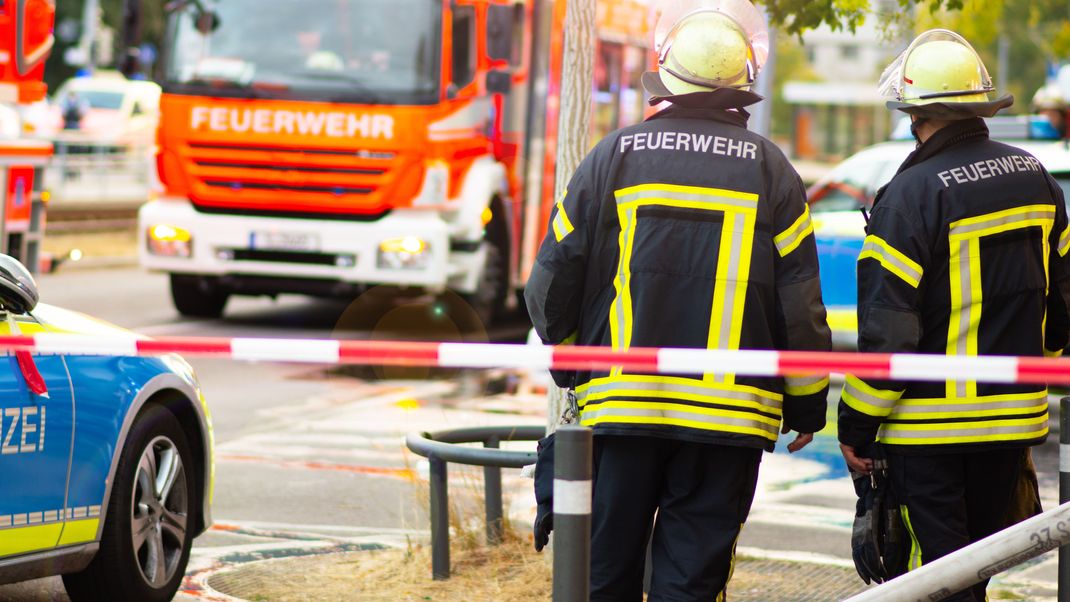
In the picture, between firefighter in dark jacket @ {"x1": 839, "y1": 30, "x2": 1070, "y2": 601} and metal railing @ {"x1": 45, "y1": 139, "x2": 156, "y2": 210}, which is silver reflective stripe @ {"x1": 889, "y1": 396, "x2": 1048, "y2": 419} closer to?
firefighter in dark jacket @ {"x1": 839, "y1": 30, "x2": 1070, "y2": 601}

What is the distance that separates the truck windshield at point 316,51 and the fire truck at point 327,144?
0.01 meters

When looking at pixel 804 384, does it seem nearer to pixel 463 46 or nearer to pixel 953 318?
pixel 953 318

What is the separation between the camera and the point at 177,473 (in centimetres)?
559

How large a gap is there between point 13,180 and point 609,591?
292 inches

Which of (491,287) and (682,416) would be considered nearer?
(682,416)

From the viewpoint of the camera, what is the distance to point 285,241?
13.0 meters

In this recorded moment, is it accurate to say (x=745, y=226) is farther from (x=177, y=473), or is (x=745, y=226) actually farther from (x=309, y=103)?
(x=309, y=103)

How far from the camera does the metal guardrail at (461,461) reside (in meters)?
5.39

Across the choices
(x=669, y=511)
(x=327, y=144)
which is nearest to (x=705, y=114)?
(x=669, y=511)

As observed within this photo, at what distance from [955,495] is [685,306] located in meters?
0.92

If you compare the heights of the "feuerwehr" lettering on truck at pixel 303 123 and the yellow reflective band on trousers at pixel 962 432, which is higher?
the yellow reflective band on trousers at pixel 962 432

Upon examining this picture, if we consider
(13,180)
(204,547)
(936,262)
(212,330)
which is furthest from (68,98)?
(936,262)

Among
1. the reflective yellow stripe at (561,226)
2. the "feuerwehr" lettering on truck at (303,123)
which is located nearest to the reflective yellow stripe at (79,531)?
the reflective yellow stripe at (561,226)

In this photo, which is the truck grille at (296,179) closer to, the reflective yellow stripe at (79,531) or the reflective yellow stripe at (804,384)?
the reflective yellow stripe at (79,531)
